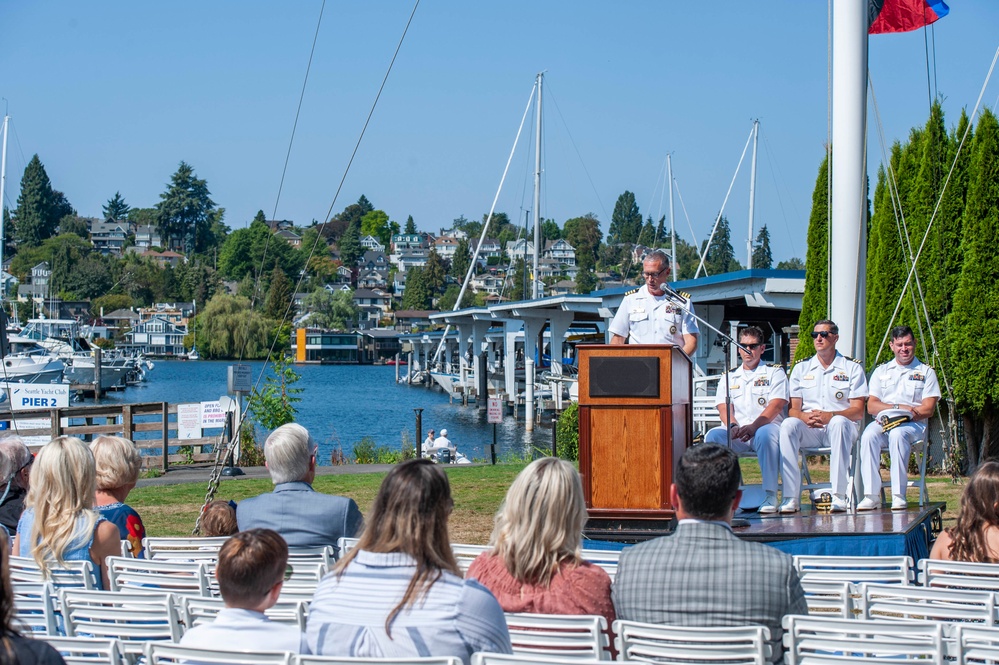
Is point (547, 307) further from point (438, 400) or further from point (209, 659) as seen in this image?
point (209, 659)

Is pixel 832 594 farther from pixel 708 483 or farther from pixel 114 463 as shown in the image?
pixel 114 463

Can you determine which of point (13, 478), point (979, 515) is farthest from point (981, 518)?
point (13, 478)

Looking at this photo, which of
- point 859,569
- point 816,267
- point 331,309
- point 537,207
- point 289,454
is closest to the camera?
point 859,569

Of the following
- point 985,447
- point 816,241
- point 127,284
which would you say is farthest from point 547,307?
point 127,284

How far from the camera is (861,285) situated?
29.1ft

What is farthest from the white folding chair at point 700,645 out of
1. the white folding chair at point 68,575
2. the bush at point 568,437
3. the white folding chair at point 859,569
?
the bush at point 568,437

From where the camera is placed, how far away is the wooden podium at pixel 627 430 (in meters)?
6.98

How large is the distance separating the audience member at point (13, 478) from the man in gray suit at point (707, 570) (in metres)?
3.43

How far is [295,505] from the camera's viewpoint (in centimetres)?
532

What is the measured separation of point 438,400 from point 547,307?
3052 cm

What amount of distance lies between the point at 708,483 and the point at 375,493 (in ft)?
23.6

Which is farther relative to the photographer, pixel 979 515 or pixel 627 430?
pixel 627 430

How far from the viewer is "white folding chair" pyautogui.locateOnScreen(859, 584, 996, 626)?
13.0 ft

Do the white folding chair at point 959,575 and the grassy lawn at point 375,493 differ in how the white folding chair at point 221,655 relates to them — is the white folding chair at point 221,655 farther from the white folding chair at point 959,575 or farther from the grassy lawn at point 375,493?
the grassy lawn at point 375,493
